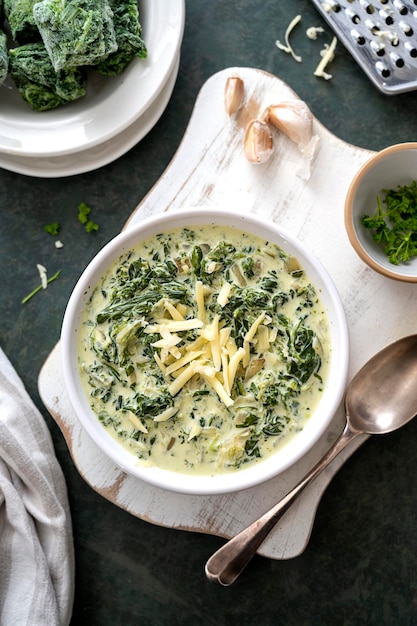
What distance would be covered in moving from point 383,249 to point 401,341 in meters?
0.37

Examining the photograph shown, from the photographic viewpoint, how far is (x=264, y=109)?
8.79 feet

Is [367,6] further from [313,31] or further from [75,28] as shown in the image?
[75,28]

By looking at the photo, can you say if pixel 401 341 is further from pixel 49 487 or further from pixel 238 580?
pixel 49 487

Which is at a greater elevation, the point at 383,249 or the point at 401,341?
the point at 383,249

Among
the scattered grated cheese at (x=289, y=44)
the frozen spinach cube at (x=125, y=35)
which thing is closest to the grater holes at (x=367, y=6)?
the scattered grated cheese at (x=289, y=44)

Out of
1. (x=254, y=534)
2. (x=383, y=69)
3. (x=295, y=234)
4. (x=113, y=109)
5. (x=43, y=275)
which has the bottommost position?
(x=254, y=534)

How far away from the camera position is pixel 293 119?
259cm

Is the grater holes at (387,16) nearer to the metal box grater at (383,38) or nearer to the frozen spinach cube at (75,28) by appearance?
the metal box grater at (383,38)

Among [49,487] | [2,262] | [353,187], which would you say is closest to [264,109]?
[353,187]

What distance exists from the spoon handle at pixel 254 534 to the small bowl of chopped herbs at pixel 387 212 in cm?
66

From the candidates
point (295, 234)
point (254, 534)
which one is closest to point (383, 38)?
point (295, 234)

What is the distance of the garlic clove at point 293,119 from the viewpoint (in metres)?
2.59

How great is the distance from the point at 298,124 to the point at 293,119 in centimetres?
3

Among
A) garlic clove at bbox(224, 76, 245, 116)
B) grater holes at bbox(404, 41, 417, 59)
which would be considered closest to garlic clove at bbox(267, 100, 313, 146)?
garlic clove at bbox(224, 76, 245, 116)
